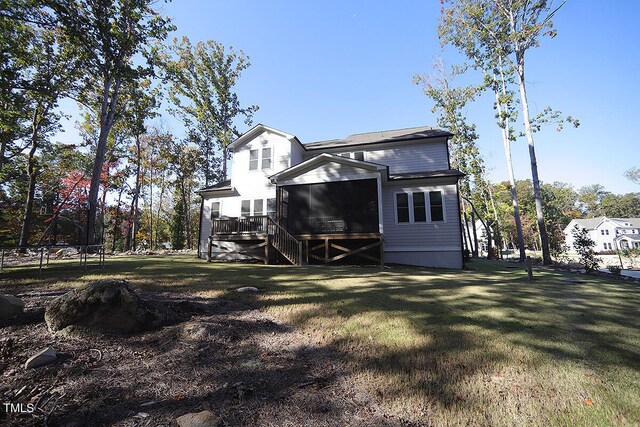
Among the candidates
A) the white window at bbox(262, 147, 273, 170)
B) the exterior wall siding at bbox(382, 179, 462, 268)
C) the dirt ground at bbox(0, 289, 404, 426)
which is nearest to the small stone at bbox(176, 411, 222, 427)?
the dirt ground at bbox(0, 289, 404, 426)

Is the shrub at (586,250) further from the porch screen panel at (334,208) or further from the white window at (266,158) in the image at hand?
the white window at (266,158)

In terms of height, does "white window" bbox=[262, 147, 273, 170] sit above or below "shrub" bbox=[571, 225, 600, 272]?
above

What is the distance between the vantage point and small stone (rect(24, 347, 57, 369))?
Result: 2942 millimetres

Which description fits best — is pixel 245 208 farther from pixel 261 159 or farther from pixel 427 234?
pixel 427 234

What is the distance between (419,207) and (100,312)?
13.1 m

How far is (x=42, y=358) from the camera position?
302cm

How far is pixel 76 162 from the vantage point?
29.3m

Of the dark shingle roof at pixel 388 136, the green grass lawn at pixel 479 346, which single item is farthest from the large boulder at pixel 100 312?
the dark shingle roof at pixel 388 136

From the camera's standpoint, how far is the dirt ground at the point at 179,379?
239cm

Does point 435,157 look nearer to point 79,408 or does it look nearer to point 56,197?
point 79,408

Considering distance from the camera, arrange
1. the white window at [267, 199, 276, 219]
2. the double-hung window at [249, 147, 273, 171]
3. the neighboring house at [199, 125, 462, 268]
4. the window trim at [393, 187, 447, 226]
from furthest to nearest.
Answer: the double-hung window at [249, 147, 273, 171] < the white window at [267, 199, 276, 219] < the window trim at [393, 187, 447, 226] < the neighboring house at [199, 125, 462, 268]

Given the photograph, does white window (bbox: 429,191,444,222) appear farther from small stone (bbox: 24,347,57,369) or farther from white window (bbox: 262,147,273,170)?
small stone (bbox: 24,347,57,369)

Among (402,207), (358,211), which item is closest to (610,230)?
(402,207)

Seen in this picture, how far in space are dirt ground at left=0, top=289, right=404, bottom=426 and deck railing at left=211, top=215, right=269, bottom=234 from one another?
1002 centimetres
